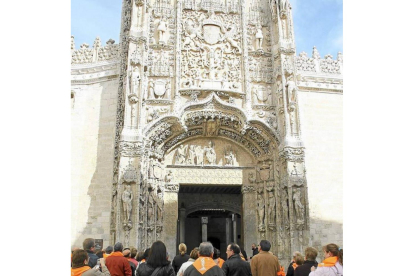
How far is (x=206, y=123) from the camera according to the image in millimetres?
14242

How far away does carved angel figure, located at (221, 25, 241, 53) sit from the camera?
15.0 m

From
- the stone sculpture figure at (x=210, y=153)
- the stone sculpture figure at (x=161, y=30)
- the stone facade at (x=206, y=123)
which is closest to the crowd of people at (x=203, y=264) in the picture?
the stone facade at (x=206, y=123)

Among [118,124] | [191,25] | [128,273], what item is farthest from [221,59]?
[128,273]

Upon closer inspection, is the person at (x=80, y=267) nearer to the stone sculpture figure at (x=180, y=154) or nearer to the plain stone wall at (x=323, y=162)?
the stone sculpture figure at (x=180, y=154)

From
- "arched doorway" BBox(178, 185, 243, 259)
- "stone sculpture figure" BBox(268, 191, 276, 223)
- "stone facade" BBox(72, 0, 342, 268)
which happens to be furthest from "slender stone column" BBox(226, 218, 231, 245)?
"stone sculpture figure" BBox(268, 191, 276, 223)

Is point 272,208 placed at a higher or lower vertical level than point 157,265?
higher

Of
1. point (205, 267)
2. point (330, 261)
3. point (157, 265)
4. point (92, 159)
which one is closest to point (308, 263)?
point (330, 261)

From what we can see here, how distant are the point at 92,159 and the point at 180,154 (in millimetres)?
3171

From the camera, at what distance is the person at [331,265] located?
13.8 feet

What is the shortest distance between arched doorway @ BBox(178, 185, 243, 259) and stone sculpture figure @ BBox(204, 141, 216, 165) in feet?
3.32

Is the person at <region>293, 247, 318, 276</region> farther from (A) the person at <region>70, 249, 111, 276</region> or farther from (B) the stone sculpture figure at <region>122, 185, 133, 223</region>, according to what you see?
(B) the stone sculpture figure at <region>122, 185, 133, 223</region>

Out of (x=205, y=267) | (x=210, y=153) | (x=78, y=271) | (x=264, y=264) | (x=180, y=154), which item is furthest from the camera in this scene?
(x=210, y=153)

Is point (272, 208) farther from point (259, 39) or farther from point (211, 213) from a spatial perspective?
point (211, 213)

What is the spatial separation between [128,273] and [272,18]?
41.6 feet
